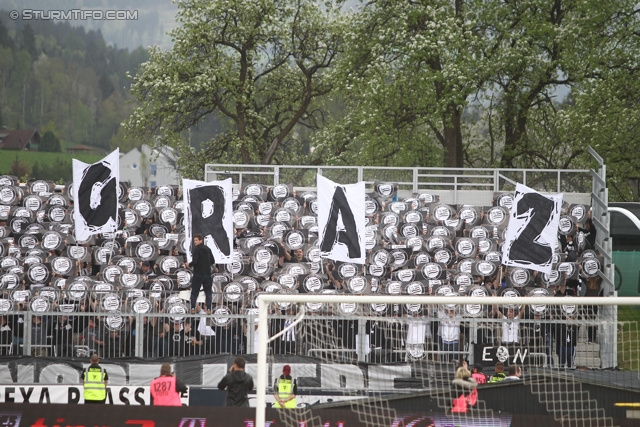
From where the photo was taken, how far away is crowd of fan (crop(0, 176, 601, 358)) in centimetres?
1672

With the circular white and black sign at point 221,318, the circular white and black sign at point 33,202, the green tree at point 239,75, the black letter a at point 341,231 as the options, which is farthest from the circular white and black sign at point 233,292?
the green tree at point 239,75

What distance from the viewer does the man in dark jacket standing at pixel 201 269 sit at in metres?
17.7

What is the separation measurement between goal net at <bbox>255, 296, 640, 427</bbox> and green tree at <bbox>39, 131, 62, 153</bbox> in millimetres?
49359

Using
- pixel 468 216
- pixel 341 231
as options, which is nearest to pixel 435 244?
pixel 468 216

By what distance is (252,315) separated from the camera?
15875 millimetres

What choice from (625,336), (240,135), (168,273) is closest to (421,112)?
(240,135)

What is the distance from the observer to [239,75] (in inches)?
1617

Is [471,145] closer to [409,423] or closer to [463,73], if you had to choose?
[463,73]

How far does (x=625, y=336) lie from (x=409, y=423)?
21.2ft

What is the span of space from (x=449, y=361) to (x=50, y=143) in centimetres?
5400

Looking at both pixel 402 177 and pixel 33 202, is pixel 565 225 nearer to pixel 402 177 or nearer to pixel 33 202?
pixel 402 177

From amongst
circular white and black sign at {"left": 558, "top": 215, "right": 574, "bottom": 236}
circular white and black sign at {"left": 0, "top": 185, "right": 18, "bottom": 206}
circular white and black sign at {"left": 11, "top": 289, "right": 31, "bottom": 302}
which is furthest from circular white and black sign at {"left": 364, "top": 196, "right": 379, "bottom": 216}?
circular white and black sign at {"left": 0, "top": 185, "right": 18, "bottom": 206}

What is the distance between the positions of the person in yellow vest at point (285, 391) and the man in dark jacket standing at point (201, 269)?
177 inches

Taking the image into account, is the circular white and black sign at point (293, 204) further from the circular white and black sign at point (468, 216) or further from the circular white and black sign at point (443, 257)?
the circular white and black sign at point (468, 216)
